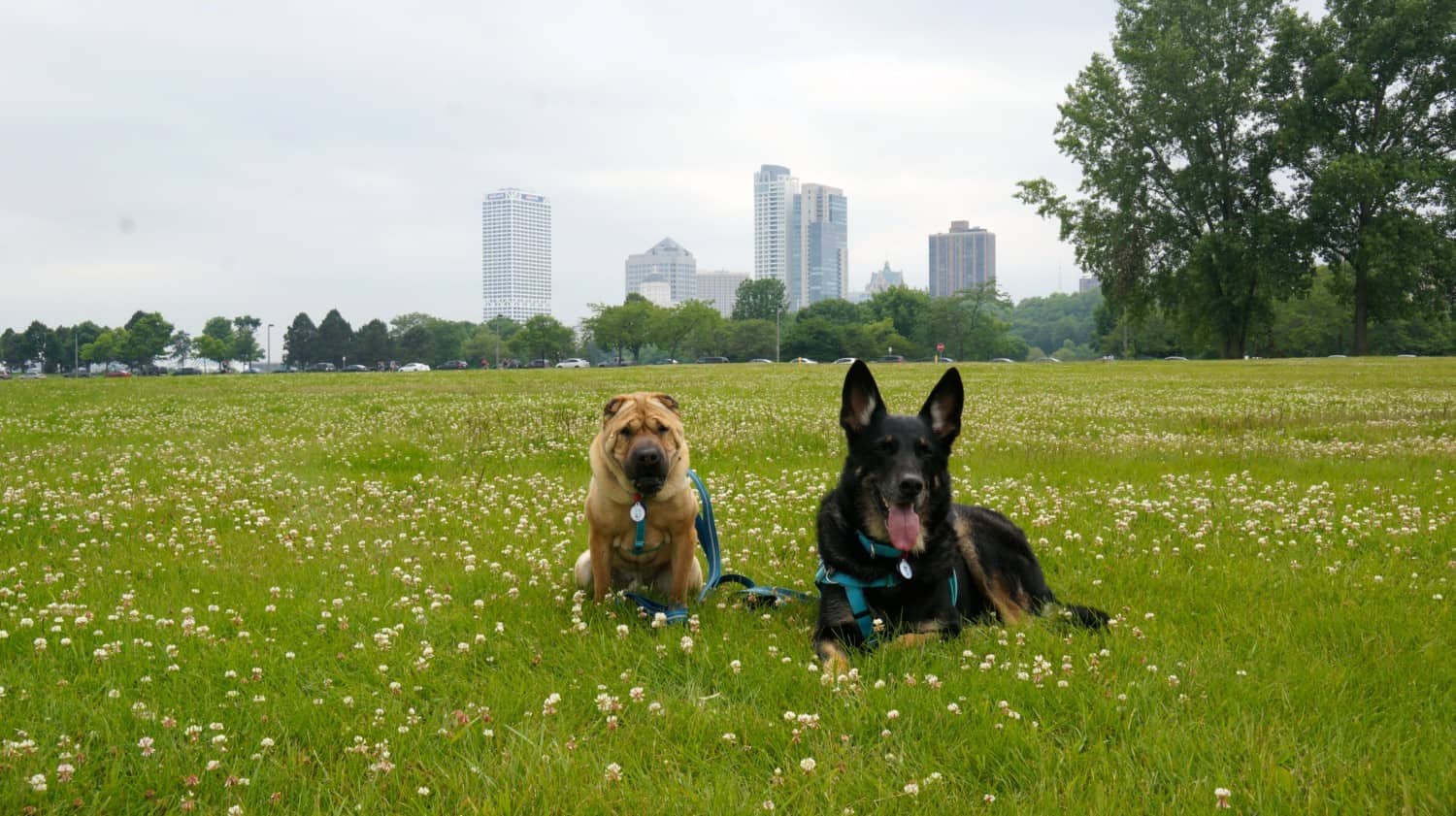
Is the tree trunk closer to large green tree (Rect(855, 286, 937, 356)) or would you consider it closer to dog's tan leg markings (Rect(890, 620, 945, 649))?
dog's tan leg markings (Rect(890, 620, 945, 649))

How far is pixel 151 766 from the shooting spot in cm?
353

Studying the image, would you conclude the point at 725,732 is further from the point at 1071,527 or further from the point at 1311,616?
the point at 1071,527

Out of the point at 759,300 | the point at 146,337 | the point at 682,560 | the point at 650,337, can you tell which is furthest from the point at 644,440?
the point at 146,337

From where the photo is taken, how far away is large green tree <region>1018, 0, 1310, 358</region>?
54.2m

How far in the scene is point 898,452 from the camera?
5113 millimetres

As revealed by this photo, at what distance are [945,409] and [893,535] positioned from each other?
928mm

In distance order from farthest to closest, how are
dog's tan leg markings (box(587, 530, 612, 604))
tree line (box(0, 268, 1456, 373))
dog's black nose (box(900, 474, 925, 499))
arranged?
tree line (box(0, 268, 1456, 373))
dog's tan leg markings (box(587, 530, 612, 604))
dog's black nose (box(900, 474, 925, 499))

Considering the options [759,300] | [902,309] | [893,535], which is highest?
[759,300]

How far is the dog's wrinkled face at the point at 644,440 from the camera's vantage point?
18.0 feet

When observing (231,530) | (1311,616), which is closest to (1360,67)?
(1311,616)

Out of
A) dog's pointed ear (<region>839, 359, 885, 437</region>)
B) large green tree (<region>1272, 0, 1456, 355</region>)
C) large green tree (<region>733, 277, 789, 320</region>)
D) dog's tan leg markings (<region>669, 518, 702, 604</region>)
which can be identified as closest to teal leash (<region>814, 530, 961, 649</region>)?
dog's pointed ear (<region>839, 359, 885, 437</region>)

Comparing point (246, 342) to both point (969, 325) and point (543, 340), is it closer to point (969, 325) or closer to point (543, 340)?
point (543, 340)

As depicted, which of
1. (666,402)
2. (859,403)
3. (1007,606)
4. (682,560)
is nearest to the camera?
(859,403)

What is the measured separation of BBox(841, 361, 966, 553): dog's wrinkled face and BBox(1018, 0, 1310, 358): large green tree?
57.3m
